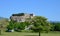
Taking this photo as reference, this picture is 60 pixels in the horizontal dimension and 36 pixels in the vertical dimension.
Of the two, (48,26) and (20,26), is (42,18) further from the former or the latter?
(20,26)

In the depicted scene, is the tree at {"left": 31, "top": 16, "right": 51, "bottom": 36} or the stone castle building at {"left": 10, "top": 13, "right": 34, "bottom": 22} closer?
the tree at {"left": 31, "top": 16, "right": 51, "bottom": 36}

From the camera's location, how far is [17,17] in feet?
586

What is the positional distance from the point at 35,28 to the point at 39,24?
1.30 metres

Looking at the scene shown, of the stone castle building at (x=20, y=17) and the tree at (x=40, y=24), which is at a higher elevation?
the stone castle building at (x=20, y=17)

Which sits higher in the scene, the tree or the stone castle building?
the stone castle building

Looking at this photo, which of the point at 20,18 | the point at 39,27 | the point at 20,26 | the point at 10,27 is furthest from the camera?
the point at 20,18

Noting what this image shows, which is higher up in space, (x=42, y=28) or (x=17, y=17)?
(x=17, y=17)

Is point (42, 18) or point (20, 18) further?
point (20, 18)

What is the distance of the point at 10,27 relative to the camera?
297ft

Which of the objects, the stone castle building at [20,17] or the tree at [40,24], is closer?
the tree at [40,24]

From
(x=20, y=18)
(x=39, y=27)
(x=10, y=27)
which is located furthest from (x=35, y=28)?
(x=20, y=18)

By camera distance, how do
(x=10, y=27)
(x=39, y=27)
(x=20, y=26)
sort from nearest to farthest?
(x=39, y=27) → (x=10, y=27) → (x=20, y=26)

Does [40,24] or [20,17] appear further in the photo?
[20,17]

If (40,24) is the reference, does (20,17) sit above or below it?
above
